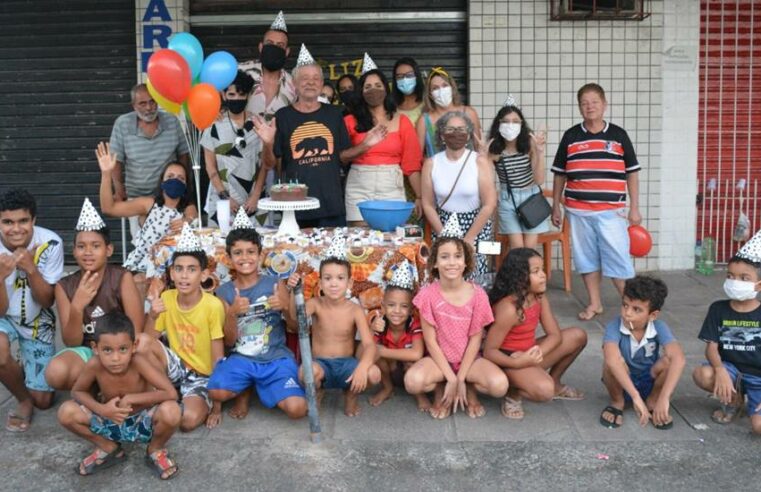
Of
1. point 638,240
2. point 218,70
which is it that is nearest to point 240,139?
point 218,70

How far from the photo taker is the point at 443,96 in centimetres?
575

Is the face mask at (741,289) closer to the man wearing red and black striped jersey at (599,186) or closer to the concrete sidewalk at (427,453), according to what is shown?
the concrete sidewalk at (427,453)

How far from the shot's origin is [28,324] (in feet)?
14.7

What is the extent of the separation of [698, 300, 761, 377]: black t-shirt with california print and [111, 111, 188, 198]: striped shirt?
3.75 m

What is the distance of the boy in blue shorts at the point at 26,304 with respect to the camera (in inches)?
168

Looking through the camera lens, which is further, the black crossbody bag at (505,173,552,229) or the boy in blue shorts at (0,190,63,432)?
the black crossbody bag at (505,173,552,229)

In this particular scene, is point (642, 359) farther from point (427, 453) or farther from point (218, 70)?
point (218, 70)

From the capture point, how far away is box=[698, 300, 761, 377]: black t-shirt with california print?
411 cm

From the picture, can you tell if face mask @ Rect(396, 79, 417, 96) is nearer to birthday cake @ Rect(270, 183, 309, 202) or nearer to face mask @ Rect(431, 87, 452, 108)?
face mask @ Rect(431, 87, 452, 108)

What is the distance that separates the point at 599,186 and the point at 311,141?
2.15 metres

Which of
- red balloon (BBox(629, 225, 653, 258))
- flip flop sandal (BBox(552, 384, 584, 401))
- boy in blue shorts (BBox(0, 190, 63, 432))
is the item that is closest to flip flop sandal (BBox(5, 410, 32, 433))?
boy in blue shorts (BBox(0, 190, 63, 432))

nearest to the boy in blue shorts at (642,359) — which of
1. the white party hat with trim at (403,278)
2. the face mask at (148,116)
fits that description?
the white party hat with trim at (403,278)

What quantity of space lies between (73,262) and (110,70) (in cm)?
193

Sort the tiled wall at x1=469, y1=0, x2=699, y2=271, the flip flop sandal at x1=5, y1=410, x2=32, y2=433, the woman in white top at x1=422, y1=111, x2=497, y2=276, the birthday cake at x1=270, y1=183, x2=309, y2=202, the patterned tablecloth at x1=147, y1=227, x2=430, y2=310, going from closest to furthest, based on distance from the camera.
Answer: the flip flop sandal at x1=5, y1=410, x2=32, y2=433
the patterned tablecloth at x1=147, y1=227, x2=430, y2=310
the birthday cake at x1=270, y1=183, x2=309, y2=202
the woman in white top at x1=422, y1=111, x2=497, y2=276
the tiled wall at x1=469, y1=0, x2=699, y2=271
